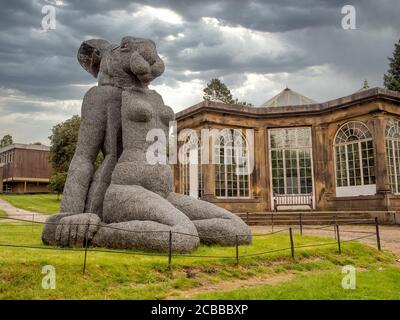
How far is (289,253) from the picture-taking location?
706cm

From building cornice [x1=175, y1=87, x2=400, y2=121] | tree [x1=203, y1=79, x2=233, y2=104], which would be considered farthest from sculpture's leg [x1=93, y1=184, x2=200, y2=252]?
tree [x1=203, y1=79, x2=233, y2=104]

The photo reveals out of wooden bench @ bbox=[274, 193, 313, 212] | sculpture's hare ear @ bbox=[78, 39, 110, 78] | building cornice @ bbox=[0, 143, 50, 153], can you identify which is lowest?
wooden bench @ bbox=[274, 193, 313, 212]

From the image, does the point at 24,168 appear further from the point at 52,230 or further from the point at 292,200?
the point at 52,230

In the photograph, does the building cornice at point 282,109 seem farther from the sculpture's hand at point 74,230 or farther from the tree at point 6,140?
the tree at point 6,140

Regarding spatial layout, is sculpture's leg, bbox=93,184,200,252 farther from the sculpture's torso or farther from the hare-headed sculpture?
the sculpture's torso

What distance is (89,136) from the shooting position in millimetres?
7594

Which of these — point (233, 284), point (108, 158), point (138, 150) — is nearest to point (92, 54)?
point (108, 158)

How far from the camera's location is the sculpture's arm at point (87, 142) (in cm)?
725

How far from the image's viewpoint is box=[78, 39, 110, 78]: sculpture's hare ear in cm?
835

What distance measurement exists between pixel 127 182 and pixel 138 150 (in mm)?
645

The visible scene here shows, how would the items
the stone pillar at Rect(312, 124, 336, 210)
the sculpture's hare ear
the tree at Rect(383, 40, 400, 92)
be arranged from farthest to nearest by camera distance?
the tree at Rect(383, 40, 400, 92)
the stone pillar at Rect(312, 124, 336, 210)
the sculpture's hare ear

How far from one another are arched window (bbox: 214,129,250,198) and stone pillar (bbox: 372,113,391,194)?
6242 mm
